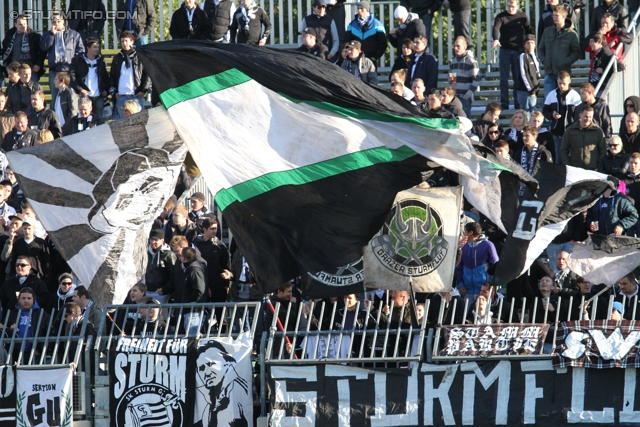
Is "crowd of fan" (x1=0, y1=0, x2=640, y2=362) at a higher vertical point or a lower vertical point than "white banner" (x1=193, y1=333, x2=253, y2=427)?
higher

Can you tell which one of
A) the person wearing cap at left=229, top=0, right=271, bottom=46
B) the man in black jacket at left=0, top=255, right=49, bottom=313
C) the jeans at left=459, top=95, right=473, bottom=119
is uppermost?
the person wearing cap at left=229, top=0, right=271, bottom=46

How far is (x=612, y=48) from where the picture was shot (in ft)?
67.2

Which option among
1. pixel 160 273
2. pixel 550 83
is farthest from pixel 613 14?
pixel 160 273

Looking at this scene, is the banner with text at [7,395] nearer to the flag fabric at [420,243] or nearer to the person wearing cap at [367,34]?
the flag fabric at [420,243]

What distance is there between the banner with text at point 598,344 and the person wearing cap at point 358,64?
8.59 m

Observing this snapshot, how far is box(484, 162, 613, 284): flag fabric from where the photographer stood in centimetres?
1286

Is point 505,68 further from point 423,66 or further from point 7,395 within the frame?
point 7,395

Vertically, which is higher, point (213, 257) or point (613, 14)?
point (613, 14)

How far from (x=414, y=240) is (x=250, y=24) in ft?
33.7

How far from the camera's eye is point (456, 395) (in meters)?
12.9

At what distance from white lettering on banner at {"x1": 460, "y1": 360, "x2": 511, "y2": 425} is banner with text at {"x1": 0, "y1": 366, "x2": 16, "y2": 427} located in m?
4.70

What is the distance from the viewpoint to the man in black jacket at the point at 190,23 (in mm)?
22922

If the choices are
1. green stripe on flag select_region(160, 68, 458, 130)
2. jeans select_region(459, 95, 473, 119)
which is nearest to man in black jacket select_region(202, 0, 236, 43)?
jeans select_region(459, 95, 473, 119)

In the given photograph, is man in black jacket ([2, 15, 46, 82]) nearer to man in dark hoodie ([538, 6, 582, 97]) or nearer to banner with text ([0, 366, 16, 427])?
man in dark hoodie ([538, 6, 582, 97])
